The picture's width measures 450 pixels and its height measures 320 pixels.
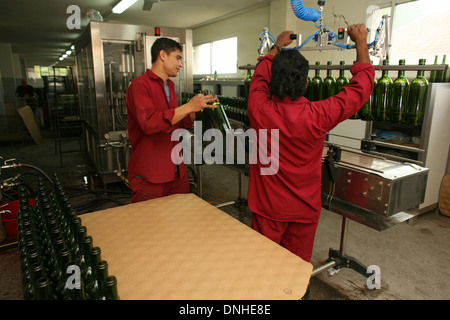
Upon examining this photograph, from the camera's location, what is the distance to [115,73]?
386 centimetres

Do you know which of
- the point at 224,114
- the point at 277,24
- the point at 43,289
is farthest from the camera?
the point at 277,24

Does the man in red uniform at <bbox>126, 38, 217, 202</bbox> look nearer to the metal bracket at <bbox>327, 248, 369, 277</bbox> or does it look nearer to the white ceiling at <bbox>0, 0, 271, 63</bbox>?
the metal bracket at <bbox>327, 248, 369, 277</bbox>

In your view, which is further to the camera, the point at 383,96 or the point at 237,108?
the point at 237,108

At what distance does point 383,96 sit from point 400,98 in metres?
0.10

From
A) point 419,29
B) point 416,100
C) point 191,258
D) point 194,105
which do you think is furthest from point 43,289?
point 419,29

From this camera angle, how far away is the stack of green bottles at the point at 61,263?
0.88 meters

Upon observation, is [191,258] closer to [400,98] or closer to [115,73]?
[400,98]

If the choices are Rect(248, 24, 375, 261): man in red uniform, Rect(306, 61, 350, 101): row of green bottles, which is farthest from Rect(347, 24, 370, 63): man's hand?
Rect(306, 61, 350, 101): row of green bottles

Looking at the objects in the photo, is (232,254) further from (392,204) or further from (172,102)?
(172,102)

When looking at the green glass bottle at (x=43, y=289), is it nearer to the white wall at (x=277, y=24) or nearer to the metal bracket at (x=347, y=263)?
the metal bracket at (x=347, y=263)

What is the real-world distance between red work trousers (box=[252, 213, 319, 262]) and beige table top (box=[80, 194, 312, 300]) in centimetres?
31

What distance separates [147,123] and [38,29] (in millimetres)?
9192

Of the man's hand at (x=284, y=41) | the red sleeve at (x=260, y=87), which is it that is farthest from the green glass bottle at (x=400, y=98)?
the red sleeve at (x=260, y=87)

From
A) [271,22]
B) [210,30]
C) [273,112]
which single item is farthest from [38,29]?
[273,112]
